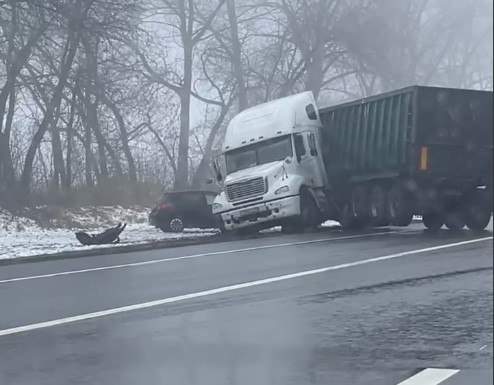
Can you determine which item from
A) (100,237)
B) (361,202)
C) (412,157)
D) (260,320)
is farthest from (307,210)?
(260,320)

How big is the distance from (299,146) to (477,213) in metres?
11.3

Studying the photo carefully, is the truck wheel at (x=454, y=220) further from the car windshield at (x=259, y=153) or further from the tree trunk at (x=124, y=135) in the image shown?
the tree trunk at (x=124, y=135)

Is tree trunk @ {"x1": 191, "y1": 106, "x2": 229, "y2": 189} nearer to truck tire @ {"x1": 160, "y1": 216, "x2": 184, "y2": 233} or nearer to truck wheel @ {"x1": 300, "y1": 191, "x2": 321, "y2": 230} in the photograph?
truck wheel @ {"x1": 300, "y1": 191, "x2": 321, "y2": 230}

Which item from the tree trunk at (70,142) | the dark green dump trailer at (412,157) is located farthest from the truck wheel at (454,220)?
the tree trunk at (70,142)

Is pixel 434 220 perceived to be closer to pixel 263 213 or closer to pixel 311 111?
pixel 263 213

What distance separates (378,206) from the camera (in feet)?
58.1

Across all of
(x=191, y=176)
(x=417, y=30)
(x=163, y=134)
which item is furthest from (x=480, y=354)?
(x=163, y=134)

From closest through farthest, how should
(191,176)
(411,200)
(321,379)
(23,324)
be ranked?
(321,379) < (23,324) < (411,200) < (191,176)

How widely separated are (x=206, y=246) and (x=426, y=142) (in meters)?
6.62

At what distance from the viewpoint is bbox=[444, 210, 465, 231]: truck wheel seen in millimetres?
9088

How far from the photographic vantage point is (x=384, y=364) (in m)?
5.83

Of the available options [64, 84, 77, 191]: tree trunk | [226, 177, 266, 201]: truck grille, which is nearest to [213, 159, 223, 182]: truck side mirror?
[226, 177, 266, 201]: truck grille

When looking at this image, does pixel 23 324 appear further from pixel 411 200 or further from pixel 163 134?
pixel 163 134

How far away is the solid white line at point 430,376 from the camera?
17.7ft
